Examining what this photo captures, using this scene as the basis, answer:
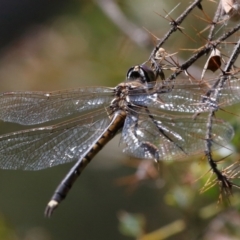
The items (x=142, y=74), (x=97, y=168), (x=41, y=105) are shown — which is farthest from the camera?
(x=97, y=168)

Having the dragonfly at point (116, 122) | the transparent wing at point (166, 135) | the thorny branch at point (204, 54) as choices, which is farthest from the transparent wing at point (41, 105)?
the thorny branch at point (204, 54)

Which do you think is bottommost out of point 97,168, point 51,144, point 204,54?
point 204,54

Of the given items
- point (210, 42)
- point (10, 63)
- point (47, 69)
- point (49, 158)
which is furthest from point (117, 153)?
point (210, 42)

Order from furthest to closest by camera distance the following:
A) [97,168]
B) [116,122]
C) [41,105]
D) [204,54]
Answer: [97,168] → [41,105] → [116,122] → [204,54]

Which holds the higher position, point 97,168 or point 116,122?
point 97,168

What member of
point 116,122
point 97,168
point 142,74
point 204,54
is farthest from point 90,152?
point 97,168

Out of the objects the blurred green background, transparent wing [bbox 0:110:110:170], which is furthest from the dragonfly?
the blurred green background

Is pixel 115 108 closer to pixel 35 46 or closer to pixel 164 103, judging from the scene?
pixel 164 103

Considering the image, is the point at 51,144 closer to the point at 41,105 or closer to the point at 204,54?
the point at 41,105
